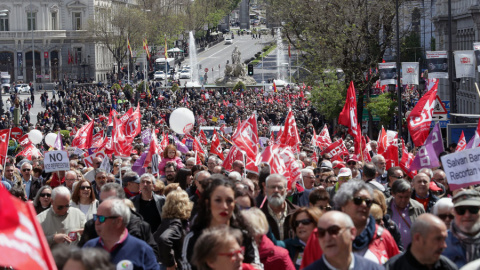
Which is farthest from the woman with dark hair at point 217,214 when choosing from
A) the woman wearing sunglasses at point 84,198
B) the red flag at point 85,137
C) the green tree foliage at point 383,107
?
the green tree foliage at point 383,107

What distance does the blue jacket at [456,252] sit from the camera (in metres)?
7.28

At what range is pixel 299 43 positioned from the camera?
4250cm

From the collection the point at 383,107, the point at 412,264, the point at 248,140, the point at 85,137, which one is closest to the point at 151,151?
the point at 248,140

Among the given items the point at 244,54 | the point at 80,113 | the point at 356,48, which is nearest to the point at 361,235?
the point at 356,48

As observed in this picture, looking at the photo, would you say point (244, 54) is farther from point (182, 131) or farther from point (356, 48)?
point (182, 131)

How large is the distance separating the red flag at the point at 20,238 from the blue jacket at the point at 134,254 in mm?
2483

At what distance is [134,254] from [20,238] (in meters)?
2.60

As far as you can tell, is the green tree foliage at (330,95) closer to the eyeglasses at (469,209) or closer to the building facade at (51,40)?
the eyeglasses at (469,209)

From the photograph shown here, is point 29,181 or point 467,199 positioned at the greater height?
point 467,199

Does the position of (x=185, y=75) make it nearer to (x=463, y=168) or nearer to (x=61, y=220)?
(x=463, y=168)

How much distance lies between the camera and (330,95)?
4159 cm

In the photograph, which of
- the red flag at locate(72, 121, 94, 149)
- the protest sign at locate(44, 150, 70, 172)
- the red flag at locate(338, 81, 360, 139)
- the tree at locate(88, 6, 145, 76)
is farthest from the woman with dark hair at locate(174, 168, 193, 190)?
the tree at locate(88, 6, 145, 76)

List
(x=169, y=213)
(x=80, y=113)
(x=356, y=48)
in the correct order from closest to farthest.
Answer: (x=169, y=213) → (x=356, y=48) → (x=80, y=113)

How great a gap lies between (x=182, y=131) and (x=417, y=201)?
13488 millimetres
